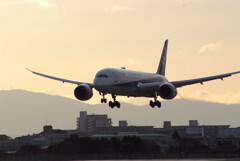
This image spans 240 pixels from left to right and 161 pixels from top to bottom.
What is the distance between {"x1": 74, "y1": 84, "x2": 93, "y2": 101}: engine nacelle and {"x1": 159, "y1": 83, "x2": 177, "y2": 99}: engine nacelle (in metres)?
11.6

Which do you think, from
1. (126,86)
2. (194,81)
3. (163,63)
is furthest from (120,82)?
(163,63)

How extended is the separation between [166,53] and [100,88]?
4043 cm

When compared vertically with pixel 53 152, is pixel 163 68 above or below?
above

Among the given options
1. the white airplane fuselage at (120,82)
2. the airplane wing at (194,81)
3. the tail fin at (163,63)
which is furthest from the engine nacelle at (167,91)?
the tail fin at (163,63)

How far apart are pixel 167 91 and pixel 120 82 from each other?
849 cm

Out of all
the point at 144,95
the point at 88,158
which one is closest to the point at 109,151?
the point at 88,158

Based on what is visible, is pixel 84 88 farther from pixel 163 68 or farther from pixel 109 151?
pixel 109 151

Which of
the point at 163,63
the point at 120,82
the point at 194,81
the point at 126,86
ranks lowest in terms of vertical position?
the point at 126,86

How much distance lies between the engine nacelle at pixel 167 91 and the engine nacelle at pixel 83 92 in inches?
458

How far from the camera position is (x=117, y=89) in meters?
129

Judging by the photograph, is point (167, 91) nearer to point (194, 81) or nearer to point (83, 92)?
point (194, 81)

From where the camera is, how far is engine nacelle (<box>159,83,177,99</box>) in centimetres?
13212

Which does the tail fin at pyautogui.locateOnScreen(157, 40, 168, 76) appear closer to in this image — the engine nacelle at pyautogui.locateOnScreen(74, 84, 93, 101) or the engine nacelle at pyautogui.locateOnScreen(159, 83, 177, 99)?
the engine nacelle at pyautogui.locateOnScreen(159, 83, 177, 99)

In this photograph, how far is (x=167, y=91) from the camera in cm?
13262
